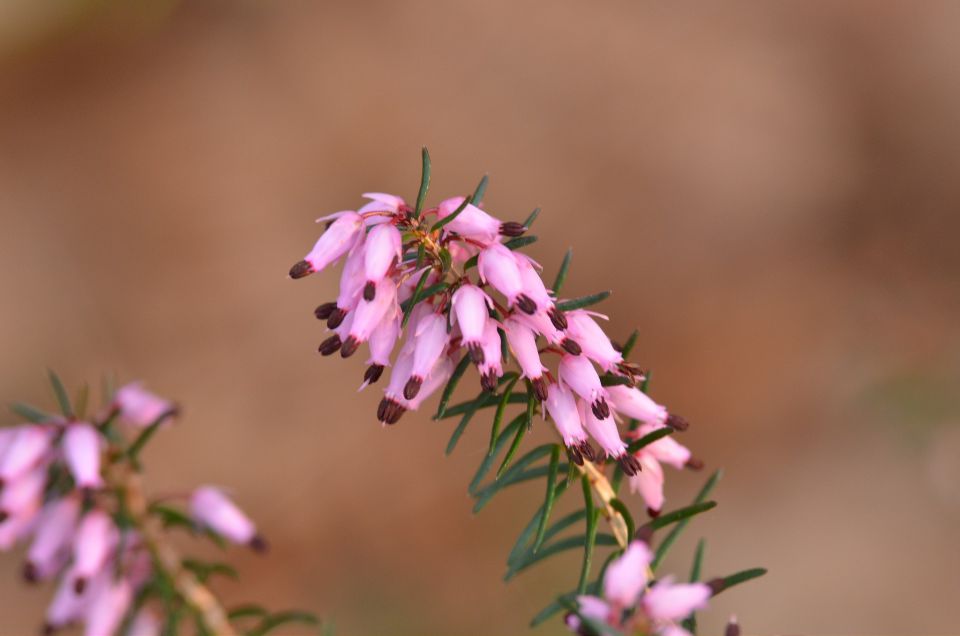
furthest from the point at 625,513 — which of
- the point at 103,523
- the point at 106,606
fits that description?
the point at 106,606

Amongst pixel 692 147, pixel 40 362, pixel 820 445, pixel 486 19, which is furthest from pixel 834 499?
pixel 40 362

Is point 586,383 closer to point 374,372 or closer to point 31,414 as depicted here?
point 374,372

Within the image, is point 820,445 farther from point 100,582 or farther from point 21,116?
point 21,116

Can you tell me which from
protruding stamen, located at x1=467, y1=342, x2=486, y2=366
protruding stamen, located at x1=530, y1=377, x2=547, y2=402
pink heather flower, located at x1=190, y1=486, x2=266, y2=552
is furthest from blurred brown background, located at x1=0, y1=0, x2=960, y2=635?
protruding stamen, located at x1=467, y1=342, x2=486, y2=366

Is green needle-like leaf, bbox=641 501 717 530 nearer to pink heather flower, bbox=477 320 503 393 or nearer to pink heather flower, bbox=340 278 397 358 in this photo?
pink heather flower, bbox=477 320 503 393

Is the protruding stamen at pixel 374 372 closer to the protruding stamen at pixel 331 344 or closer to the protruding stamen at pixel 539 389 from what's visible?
the protruding stamen at pixel 331 344
